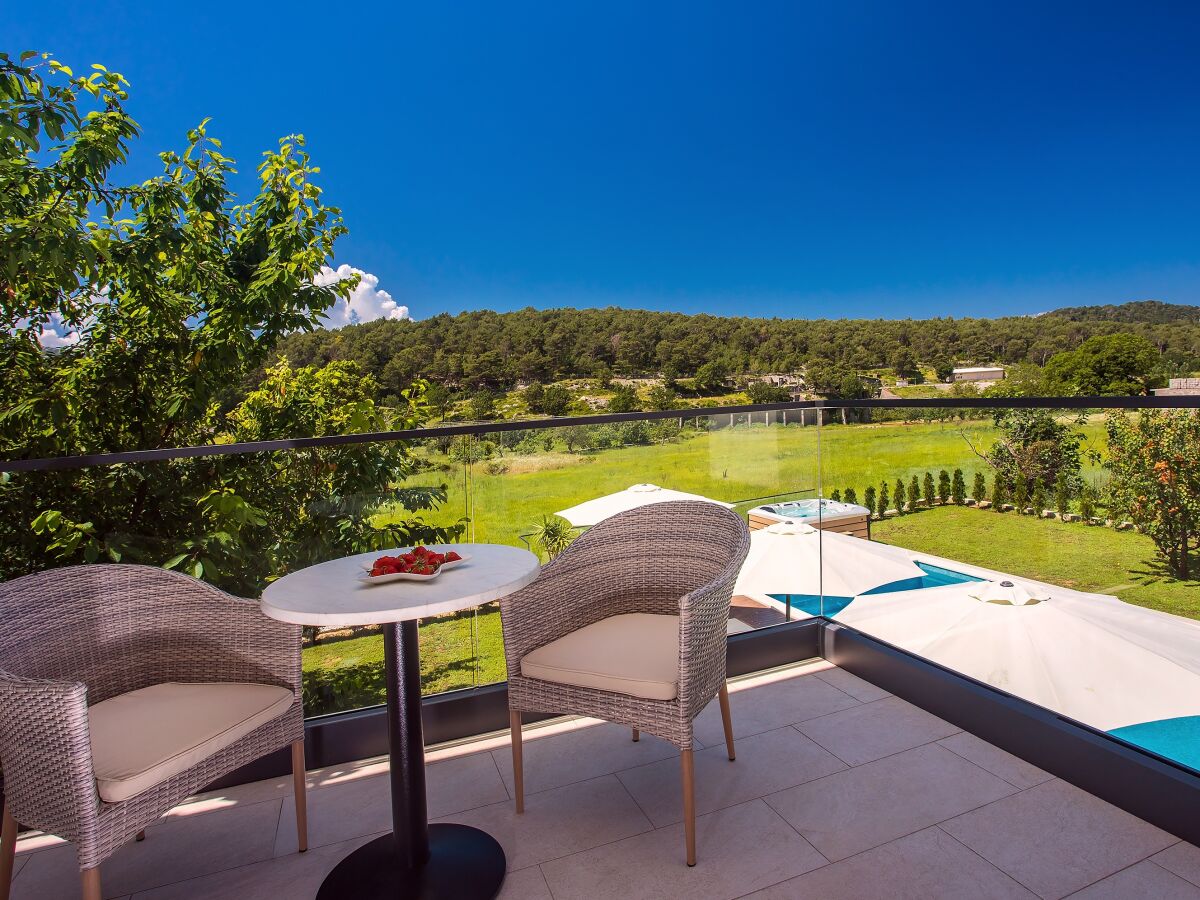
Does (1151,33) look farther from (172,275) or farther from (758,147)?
(172,275)

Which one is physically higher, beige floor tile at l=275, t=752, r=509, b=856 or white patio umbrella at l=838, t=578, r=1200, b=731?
white patio umbrella at l=838, t=578, r=1200, b=731

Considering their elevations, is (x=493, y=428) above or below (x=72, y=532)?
above

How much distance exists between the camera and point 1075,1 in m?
36.0

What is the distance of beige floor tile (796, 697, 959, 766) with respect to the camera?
2232 mm

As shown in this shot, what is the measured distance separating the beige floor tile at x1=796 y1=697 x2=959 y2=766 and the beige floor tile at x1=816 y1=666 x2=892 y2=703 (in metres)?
0.05

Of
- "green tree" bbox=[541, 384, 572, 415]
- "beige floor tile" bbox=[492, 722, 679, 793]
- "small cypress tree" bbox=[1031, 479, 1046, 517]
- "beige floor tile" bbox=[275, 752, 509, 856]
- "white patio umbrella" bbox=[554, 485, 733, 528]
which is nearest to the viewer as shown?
"beige floor tile" bbox=[275, 752, 509, 856]

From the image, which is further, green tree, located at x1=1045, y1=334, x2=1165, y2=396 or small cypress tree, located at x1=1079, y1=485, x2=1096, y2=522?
green tree, located at x1=1045, y1=334, x2=1165, y2=396

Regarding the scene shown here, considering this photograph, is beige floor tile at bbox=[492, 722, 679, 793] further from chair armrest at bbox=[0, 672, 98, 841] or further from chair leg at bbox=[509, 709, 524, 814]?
chair armrest at bbox=[0, 672, 98, 841]

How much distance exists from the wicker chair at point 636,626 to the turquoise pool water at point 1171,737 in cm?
111

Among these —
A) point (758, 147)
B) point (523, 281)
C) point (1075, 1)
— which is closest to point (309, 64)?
point (523, 281)

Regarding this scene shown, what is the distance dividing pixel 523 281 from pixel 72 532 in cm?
4138

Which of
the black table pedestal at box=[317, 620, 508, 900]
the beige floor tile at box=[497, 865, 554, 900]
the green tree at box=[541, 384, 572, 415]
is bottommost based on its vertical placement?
the beige floor tile at box=[497, 865, 554, 900]

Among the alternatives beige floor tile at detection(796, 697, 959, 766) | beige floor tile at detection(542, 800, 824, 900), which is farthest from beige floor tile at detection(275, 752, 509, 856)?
beige floor tile at detection(796, 697, 959, 766)

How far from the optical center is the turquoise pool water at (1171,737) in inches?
71.6
